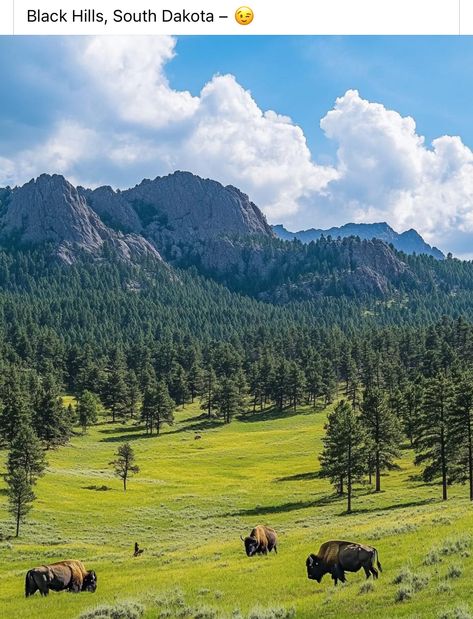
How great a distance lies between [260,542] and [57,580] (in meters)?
12.5

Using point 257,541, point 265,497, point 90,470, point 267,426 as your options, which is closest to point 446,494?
point 265,497

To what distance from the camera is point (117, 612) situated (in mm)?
22359

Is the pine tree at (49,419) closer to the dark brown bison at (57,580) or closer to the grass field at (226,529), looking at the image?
the grass field at (226,529)

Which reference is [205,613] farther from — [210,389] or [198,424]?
[210,389]

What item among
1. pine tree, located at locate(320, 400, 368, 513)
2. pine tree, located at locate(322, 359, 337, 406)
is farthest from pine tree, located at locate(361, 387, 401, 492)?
pine tree, located at locate(322, 359, 337, 406)

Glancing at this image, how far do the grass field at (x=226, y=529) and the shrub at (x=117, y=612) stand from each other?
2.18 feet

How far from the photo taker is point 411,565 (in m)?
23.0

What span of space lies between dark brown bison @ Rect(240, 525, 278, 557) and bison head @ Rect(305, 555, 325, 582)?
11483 mm

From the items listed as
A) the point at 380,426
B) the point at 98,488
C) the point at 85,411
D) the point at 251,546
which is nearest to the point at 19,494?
the point at 98,488

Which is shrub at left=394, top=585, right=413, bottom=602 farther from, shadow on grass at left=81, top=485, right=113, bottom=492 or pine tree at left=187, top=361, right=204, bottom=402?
pine tree at left=187, top=361, right=204, bottom=402

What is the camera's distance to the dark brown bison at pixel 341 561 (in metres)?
22.8

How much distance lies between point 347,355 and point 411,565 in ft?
480

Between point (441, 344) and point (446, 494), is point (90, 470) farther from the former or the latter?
point (441, 344)

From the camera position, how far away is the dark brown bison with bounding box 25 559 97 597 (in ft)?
97.7
